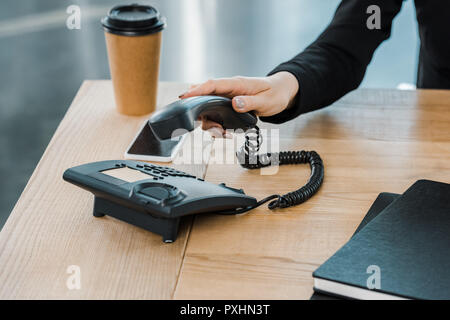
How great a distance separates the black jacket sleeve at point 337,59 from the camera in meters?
1.08

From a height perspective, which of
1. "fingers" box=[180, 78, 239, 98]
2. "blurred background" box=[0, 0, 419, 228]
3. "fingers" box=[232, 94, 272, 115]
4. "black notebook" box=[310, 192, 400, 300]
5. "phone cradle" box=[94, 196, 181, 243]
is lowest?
"blurred background" box=[0, 0, 419, 228]

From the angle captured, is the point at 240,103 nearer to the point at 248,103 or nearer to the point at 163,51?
the point at 248,103

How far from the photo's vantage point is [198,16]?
4109mm

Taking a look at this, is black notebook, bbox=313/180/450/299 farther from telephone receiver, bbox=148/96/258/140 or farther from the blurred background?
the blurred background

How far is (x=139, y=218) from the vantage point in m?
0.78

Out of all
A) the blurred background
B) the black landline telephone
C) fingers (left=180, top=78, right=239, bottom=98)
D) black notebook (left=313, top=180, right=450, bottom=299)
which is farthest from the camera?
the blurred background

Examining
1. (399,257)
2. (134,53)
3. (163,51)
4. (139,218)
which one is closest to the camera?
(399,257)

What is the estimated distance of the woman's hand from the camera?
956mm

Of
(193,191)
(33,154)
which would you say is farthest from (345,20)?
(33,154)

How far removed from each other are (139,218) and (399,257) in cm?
33

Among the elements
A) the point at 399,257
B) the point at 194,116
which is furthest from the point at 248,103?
the point at 399,257

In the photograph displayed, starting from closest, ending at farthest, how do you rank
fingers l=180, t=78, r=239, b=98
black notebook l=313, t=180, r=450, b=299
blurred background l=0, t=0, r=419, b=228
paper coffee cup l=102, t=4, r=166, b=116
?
1. black notebook l=313, t=180, r=450, b=299
2. fingers l=180, t=78, r=239, b=98
3. paper coffee cup l=102, t=4, r=166, b=116
4. blurred background l=0, t=0, r=419, b=228

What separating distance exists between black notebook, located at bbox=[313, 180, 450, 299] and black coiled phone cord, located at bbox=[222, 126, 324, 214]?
0.13 m

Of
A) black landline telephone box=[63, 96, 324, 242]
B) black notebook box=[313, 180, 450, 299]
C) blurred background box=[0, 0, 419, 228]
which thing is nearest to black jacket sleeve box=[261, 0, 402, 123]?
black landline telephone box=[63, 96, 324, 242]
